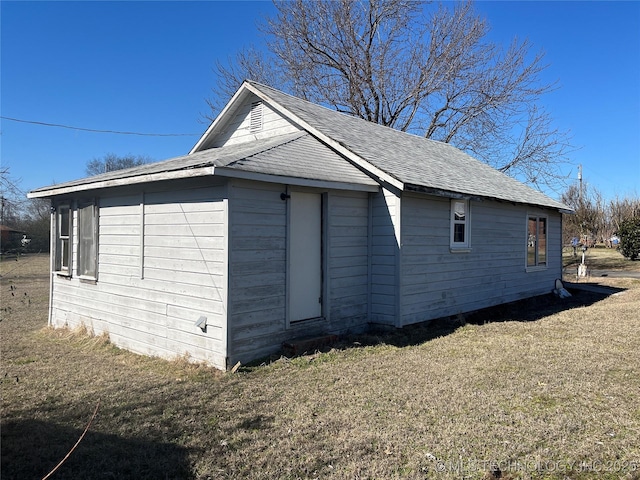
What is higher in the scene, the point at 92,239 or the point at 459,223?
the point at 459,223

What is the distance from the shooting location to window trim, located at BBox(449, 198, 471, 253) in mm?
10000

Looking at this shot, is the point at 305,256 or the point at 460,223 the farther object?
the point at 460,223

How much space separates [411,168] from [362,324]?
3527 millimetres

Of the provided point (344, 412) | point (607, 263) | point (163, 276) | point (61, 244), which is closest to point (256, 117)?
point (163, 276)

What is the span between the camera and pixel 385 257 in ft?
28.4

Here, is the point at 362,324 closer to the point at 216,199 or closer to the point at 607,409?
the point at 216,199

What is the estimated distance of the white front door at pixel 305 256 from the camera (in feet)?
24.6

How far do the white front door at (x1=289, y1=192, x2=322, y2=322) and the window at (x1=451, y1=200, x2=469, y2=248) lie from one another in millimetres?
3606

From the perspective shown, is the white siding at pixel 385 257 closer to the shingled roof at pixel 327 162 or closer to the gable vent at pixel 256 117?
the shingled roof at pixel 327 162

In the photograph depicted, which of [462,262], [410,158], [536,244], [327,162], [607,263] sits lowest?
[607,263]

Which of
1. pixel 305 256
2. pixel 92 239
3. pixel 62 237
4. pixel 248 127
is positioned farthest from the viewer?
pixel 248 127

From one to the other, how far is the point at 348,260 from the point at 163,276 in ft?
10.6

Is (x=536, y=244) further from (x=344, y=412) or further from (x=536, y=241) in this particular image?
(x=344, y=412)

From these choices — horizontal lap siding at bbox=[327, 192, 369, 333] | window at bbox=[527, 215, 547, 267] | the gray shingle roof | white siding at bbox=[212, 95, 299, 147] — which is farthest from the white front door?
window at bbox=[527, 215, 547, 267]
